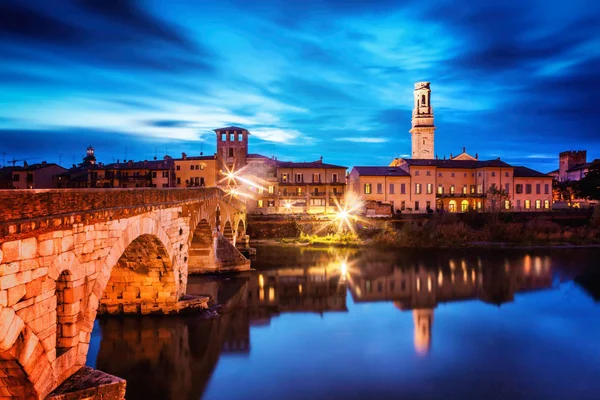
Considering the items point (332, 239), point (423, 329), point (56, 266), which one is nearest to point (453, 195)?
point (332, 239)

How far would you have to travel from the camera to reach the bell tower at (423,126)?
69.6 meters

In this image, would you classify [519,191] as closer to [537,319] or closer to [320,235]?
[320,235]

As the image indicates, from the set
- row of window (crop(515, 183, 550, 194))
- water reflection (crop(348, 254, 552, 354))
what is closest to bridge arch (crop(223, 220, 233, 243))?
water reflection (crop(348, 254, 552, 354))

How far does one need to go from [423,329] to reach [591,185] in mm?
47986

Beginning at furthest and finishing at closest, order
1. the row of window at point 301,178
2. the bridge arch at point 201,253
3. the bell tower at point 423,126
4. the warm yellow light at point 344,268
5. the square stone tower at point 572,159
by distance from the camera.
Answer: the square stone tower at point 572,159
the bell tower at point 423,126
the row of window at point 301,178
the warm yellow light at point 344,268
the bridge arch at point 201,253

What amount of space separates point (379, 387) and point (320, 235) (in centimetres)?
3104

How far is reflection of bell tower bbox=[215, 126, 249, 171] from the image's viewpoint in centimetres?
5556

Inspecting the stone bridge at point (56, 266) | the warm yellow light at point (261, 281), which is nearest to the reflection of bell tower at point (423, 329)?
the warm yellow light at point (261, 281)

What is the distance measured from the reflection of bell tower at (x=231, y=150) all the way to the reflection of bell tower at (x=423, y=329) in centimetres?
3875

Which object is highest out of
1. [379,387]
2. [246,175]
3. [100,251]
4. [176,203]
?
[246,175]

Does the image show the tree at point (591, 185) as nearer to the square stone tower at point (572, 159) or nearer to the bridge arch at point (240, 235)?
the square stone tower at point (572, 159)

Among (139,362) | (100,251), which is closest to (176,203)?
(139,362)

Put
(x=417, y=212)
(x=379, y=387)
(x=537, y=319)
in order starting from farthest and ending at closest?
(x=417, y=212) < (x=537, y=319) < (x=379, y=387)

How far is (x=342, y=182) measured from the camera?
53125 millimetres
